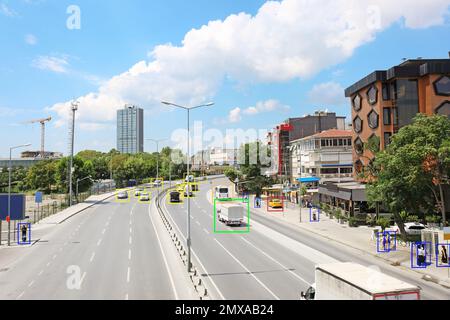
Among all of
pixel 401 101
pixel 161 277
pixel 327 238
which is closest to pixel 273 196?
pixel 401 101

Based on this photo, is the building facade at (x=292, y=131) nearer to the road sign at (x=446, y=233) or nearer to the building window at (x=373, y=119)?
the building window at (x=373, y=119)

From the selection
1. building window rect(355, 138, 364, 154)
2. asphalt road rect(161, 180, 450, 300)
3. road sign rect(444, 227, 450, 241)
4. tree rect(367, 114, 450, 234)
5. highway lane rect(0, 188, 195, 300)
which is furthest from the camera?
building window rect(355, 138, 364, 154)

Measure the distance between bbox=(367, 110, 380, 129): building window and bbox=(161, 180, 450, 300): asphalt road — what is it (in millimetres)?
18115

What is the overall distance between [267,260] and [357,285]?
15.2 meters

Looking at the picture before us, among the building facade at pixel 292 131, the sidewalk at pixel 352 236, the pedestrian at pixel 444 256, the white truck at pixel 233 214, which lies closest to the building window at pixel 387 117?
the sidewalk at pixel 352 236

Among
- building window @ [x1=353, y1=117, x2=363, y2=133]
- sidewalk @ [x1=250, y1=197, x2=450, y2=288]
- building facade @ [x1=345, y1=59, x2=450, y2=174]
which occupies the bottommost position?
sidewalk @ [x1=250, y1=197, x2=450, y2=288]

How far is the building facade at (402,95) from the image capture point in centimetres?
4528

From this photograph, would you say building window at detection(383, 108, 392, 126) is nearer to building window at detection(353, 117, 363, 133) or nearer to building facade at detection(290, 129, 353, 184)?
building window at detection(353, 117, 363, 133)

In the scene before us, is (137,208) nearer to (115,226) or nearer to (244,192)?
(115,226)

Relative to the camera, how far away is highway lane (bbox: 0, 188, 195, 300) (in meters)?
19.6

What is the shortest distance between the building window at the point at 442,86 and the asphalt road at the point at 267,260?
24101 mm

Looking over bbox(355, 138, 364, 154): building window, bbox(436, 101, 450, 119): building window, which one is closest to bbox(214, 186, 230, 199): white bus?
bbox(355, 138, 364, 154): building window

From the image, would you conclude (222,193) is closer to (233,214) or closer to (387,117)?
(233,214)
